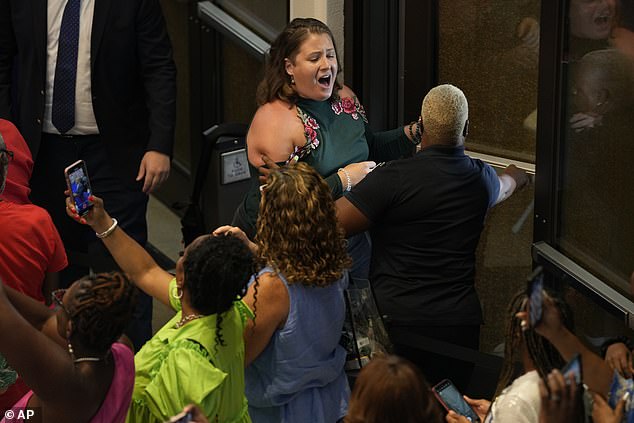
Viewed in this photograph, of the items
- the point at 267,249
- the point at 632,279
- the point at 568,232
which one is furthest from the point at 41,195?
the point at 632,279

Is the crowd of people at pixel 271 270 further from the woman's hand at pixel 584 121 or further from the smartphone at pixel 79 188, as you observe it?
the woman's hand at pixel 584 121

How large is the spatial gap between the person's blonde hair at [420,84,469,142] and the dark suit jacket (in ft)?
4.84

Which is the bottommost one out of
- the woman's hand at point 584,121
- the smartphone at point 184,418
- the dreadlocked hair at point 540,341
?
the smartphone at point 184,418

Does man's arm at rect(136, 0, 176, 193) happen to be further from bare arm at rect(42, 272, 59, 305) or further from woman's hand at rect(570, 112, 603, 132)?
woman's hand at rect(570, 112, 603, 132)

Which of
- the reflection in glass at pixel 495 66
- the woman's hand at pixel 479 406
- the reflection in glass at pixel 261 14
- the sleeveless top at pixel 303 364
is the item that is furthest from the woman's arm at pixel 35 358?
the reflection in glass at pixel 261 14

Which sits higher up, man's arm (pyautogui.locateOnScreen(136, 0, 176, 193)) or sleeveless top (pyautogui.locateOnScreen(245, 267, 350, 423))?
man's arm (pyautogui.locateOnScreen(136, 0, 176, 193))

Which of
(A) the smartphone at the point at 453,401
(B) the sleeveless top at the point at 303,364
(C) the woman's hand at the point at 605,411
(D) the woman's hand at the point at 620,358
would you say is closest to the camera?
(C) the woman's hand at the point at 605,411

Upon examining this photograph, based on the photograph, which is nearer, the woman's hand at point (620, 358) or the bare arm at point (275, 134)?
the woman's hand at point (620, 358)

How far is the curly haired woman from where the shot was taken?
12.1ft

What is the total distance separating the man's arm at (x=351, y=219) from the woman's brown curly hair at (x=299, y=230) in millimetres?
400

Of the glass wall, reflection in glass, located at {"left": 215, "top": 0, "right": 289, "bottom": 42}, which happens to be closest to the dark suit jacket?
reflection in glass, located at {"left": 215, "top": 0, "right": 289, "bottom": 42}

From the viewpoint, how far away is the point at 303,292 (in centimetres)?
374

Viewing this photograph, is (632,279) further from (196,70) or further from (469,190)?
(196,70)

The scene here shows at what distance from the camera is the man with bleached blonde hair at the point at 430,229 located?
4.17 m
